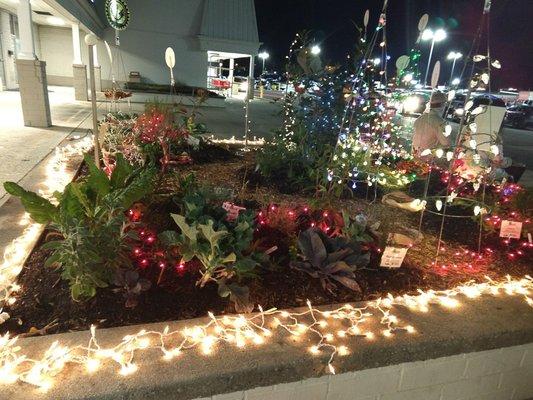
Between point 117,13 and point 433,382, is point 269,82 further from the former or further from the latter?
point 433,382

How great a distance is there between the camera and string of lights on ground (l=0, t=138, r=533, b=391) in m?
1.66

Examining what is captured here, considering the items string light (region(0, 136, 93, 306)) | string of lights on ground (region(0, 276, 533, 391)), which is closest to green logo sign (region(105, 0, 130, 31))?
string light (region(0, 136, 93, 306))

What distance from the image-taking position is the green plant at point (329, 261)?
2457 millimetres

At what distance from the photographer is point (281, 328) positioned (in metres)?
2.04

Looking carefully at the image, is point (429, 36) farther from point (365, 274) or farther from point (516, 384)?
point (516, 384)

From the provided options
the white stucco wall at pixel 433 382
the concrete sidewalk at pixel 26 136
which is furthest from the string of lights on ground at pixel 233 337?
the concrete sidewalk at pixel 26 136

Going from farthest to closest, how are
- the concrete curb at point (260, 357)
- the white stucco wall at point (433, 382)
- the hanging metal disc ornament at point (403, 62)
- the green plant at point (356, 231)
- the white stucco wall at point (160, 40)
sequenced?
the white stucco wall at point (160, 40) < the hanging metal disc ornament at point (403, 62) < the green plant at point (356, 231) < the white stucco wall at point (433, 382) < the concrete curb at point (260, 357)

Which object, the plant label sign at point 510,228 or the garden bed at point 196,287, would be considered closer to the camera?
the garden bed at point 196,287

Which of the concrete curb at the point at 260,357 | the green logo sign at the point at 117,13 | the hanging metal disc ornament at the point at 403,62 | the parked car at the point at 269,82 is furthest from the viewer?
the parked car at the point at 269,82

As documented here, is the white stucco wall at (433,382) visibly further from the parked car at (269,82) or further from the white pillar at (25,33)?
the parked car at (269,82)

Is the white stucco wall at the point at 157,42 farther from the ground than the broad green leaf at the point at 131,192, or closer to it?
farther from the ground

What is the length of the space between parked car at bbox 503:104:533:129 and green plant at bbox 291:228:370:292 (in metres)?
21.9

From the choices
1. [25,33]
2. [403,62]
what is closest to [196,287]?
[403,62]

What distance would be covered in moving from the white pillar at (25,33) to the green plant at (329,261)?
8.44m
